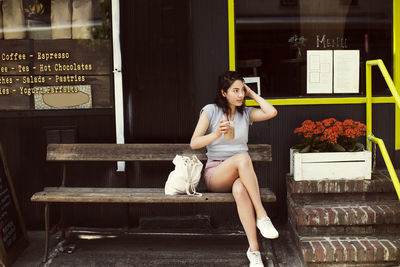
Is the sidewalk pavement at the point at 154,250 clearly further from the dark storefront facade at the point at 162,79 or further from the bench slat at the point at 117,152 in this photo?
the bench slat at the point at 117,152

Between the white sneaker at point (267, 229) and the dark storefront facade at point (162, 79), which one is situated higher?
the dark storefront facade at point (162, 79)

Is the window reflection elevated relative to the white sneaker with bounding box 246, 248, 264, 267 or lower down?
elevated

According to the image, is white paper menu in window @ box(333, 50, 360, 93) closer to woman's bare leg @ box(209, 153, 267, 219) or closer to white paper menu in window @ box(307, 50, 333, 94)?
white paper menu in window @ box(307, 50, 333, 94)

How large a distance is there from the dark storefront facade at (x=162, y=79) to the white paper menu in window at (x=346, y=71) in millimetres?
53

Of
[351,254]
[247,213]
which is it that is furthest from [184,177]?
[351,254]

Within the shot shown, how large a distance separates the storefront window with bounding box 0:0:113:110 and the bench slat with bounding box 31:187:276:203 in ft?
3.63

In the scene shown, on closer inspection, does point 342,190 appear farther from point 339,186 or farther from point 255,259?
point 255,259

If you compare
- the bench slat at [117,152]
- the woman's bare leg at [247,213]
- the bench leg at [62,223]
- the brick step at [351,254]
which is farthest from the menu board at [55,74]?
the brick step at [351,254]

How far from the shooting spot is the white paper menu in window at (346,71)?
5066mm

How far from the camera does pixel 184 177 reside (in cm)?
412

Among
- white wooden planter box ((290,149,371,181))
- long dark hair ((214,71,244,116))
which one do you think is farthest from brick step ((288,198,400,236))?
long dark hair ((214,71,244,116))

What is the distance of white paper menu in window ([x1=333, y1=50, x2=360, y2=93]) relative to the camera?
5066 mm

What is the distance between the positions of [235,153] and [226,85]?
2.01ft

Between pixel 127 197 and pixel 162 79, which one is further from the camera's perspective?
pixel 162 79
